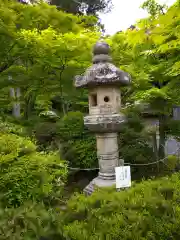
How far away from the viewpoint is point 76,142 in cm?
738

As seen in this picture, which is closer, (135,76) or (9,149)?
(9,149)

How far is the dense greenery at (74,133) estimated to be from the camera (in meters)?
1.73

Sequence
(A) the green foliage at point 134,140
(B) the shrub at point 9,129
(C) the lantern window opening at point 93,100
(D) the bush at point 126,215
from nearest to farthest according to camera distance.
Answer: (D) the bush at point 126,215, (B) the shrub at point 9,129, (C) the lantern window opening at point 93,100, (A) the green foliage at point 134,140

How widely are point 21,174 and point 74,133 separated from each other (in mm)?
5326

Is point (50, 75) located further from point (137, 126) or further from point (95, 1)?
point (95, 1)

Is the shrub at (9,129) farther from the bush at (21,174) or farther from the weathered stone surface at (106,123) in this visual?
the weathered stone surface at (106,123)

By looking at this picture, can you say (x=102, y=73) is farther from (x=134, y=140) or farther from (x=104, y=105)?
(x=134, y=140)

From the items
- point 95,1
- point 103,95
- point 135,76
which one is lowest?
point 103,95

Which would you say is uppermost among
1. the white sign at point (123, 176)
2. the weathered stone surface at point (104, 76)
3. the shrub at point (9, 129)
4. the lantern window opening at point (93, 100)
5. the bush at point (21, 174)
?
the weathered stone surface at point (104, 76)

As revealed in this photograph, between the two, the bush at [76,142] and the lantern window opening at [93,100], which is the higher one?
the lantern window opening at [93,100]

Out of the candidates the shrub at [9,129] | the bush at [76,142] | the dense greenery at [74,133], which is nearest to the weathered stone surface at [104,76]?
the dense greenery at [74,133]

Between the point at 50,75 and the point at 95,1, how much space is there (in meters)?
7.46

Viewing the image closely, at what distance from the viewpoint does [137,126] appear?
746cm

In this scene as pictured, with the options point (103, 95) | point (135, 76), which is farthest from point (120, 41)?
point (103, 95)
